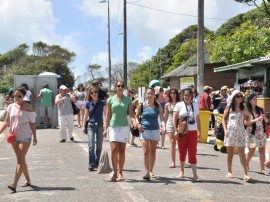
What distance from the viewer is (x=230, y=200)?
6.82 meters

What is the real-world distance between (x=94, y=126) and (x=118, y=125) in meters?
1.34

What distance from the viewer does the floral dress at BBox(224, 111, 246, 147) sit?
8570mm

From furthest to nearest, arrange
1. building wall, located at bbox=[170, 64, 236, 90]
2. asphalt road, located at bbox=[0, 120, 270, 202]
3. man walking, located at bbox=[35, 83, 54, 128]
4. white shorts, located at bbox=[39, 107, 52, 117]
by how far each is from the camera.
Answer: building wall, located at bbox=[170, 64, 236, 90]
white shorts, located at bbox=[39, 107, 52, 117]
man walking, located at bbox=[35, 83, 54, 128]
asphalt road, located at bbox=[0, 120, 270, 202]

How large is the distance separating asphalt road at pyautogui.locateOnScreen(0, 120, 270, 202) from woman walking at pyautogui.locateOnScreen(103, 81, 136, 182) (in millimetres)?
375

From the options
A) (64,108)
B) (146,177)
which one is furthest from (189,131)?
(64,108)

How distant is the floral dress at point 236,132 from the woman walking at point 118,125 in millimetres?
1831

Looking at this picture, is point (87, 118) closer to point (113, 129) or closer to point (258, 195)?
point (113, 129)

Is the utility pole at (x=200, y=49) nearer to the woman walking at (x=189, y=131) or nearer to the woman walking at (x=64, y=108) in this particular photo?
the woman walking at (x=64, y=108)

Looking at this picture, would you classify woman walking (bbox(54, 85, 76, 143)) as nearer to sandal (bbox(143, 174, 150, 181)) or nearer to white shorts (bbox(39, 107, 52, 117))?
white shorts (bbox(39, 107, 52, 117))

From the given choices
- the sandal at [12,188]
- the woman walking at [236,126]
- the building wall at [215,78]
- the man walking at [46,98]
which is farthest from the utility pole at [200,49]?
the building wall at [215,78]

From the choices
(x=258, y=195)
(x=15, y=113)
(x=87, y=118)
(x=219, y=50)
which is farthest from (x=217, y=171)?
(x=219, y=50)

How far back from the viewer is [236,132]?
8.62 meters

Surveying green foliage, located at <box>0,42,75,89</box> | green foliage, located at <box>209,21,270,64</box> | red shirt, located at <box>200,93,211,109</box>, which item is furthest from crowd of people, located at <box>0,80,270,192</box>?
green foliage, located at <box>0,42,75,89</box>

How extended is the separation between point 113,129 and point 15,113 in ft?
5.63
